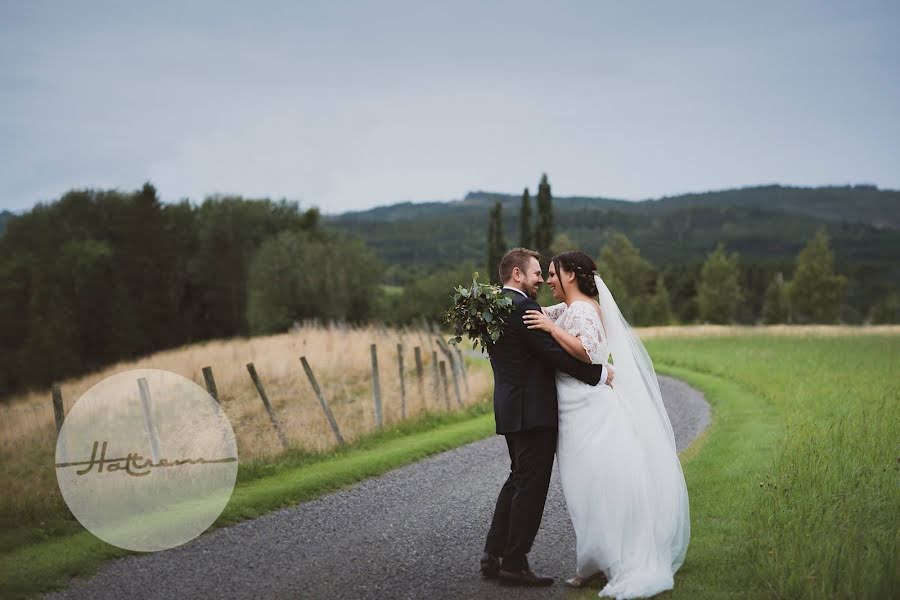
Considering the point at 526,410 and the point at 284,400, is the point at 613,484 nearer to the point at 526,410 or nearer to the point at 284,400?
the point at 526,410

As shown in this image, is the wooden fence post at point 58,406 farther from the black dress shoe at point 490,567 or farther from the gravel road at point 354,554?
the black dress shoe at point 490,567

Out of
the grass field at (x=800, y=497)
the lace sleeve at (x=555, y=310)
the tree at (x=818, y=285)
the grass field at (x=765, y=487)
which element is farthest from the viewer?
the tree at (x=818, y=285)

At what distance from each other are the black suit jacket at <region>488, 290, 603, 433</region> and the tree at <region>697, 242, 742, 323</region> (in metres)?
103

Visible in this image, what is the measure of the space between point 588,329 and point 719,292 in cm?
10412

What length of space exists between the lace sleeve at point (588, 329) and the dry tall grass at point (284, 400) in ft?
22.0

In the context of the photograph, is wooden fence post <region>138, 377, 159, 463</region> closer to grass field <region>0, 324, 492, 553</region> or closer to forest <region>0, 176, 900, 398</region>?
grass field <region>0, 324, 492, 553</region>

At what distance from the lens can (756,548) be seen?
6.55 m

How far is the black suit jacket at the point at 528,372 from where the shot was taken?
6.14 m

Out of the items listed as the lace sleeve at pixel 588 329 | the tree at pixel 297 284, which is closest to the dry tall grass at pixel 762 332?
the tree at pixel 297 284

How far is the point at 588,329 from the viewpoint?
6188 mm

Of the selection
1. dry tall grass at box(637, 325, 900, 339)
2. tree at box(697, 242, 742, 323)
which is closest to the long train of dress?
dry tall grass at box(637, 325, 900, 339)

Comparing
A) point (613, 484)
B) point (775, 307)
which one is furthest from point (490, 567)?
point (775, 307)

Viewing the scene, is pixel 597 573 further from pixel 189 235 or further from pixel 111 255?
pixel 189 235

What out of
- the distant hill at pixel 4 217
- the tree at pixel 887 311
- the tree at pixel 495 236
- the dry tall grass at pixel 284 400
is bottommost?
the tree at pixel 887 311
